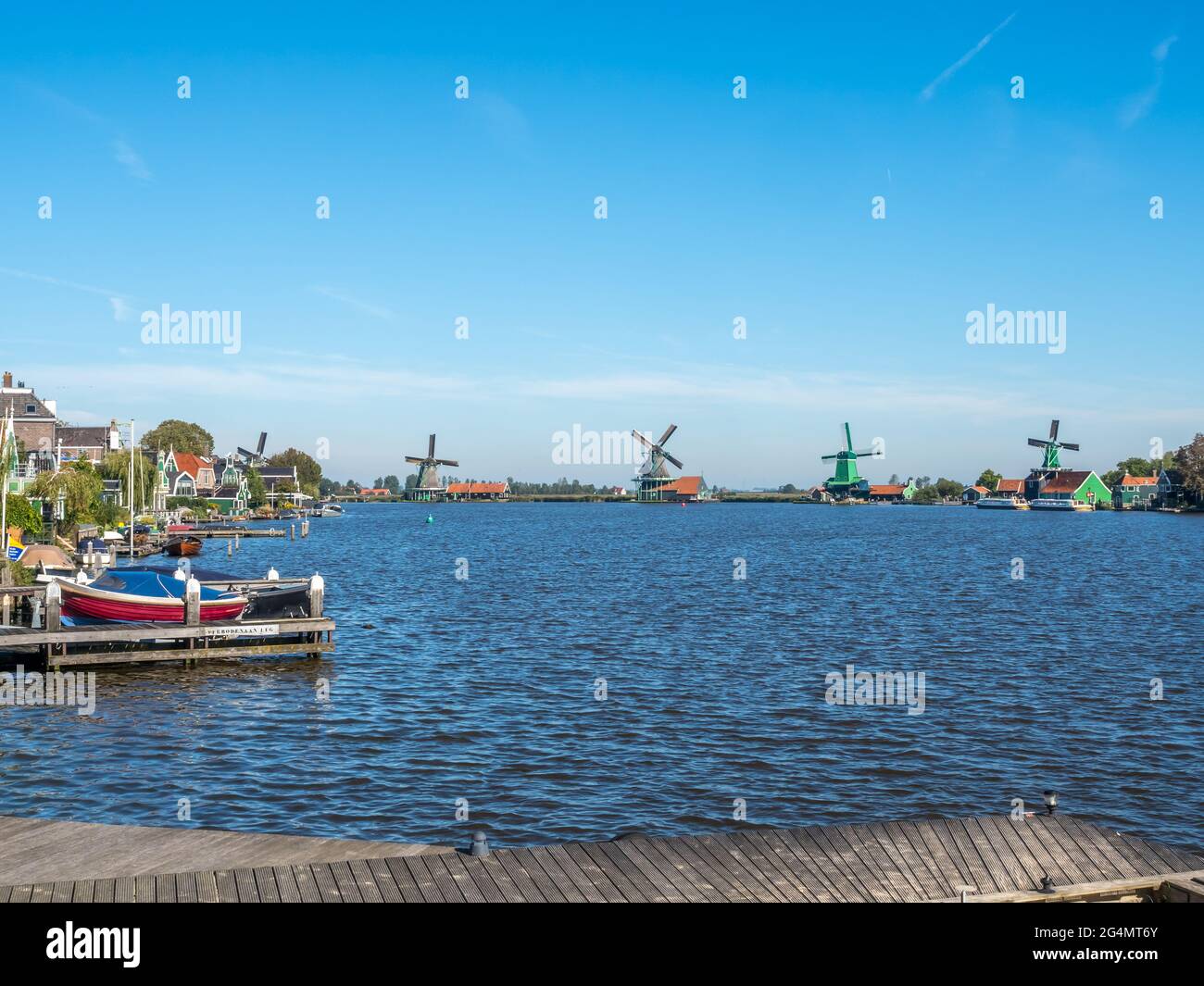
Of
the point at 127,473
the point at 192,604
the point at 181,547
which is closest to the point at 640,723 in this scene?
the point at 192,604

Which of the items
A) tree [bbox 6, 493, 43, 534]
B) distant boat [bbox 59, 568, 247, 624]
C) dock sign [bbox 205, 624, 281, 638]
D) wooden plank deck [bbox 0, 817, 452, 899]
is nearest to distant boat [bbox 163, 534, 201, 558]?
tree [bbox 6, 493, 43, 534]

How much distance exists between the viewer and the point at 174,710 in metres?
29.3

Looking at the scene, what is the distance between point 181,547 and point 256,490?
103179mm

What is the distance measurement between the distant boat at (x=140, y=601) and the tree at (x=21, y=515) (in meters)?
31.4

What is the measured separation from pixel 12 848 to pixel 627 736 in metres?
15.1

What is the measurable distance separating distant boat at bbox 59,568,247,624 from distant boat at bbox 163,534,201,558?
2112 inches

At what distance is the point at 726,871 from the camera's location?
13773 millimetres

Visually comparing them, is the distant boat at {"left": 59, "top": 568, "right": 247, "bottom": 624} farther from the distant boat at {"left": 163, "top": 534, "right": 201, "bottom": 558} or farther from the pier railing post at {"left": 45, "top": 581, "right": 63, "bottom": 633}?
the distant boat at {"left": 163, "top": 534, "right": 201, "bottom": 558}

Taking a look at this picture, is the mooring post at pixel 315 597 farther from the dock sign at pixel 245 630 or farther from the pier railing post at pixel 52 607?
the pier railing post at pixel 52 607

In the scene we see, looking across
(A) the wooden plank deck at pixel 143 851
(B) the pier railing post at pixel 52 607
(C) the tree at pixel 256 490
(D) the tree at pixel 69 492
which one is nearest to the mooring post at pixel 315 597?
(B) the pier railing post at pixel 52 607

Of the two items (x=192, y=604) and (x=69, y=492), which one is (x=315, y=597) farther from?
(x=69, y=492)

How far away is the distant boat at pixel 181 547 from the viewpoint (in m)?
88.7
